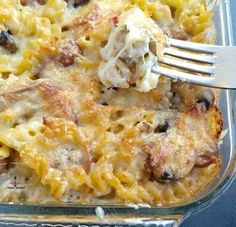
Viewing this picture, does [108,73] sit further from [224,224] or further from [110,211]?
[224,224]

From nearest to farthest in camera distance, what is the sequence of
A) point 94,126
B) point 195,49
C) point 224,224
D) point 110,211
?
point 110,211 → point 94,126 → point 195,49 → point 224,224

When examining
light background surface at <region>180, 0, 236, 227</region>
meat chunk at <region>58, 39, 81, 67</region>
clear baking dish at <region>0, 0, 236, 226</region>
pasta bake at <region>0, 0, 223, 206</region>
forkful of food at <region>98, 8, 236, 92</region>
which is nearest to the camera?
clear baking dish at <region>0, 0, 236, 226</region>

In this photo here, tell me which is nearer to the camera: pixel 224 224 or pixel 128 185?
pixel 128 185

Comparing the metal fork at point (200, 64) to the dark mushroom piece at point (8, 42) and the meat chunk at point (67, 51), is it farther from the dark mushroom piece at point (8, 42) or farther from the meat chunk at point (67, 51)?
the dark mushroom piece at point (8, 42)

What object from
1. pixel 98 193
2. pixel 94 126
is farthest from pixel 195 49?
pixel 98 193

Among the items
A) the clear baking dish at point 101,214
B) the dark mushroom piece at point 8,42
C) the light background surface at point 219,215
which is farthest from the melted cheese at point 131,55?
the light background surface at point 219,215

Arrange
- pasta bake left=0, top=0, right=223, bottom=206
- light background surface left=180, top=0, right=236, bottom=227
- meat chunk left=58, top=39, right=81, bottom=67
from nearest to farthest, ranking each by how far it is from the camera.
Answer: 1. pasta bake left=0, top=0, right=223, bottom=206
2. meat chunk left=58, top=39, right=81, bottom=67
3. light background surface left=180, top=0, right=236, bottom=227

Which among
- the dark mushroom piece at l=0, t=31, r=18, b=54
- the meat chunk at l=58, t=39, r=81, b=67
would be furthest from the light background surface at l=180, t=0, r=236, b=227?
the dark mushroom piece at l=0, t=31, r=18, b=54

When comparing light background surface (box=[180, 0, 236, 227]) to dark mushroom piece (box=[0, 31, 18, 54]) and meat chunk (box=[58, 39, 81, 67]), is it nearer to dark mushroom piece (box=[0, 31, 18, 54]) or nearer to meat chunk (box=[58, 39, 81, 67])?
meat chunk (box=[58, 39, 81, 67])
